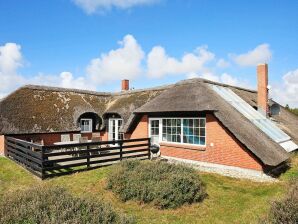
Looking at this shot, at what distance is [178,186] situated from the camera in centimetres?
874

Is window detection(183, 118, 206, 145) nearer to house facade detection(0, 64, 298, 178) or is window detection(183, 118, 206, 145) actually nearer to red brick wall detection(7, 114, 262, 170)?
house facade detection(0, 64, 298, 178)

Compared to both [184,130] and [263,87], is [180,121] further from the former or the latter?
[263,87]

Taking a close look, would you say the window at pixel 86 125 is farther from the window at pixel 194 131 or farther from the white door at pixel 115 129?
the window at pixel 194 131

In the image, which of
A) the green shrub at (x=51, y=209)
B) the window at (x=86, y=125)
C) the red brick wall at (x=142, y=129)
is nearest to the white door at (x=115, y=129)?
the window at (x=86, y=125)

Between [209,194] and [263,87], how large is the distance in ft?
35.7

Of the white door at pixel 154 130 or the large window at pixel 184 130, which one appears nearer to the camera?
the large window at pixel 184 130

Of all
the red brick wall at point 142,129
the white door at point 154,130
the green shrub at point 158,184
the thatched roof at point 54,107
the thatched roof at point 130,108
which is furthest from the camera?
the thatched roof at point 54,107

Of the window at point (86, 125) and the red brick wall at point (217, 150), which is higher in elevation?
the window at point (86, 125)

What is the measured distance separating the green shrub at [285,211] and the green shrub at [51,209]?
338cm

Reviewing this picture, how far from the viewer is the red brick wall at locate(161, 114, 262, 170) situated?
478 inches

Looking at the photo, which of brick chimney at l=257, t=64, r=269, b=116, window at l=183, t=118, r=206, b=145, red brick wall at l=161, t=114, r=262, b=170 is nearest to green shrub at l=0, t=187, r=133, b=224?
red brick wall at l=161, t=114, r=262, b=170

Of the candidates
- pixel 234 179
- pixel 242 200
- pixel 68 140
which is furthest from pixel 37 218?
pixel 68 140

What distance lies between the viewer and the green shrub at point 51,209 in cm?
480

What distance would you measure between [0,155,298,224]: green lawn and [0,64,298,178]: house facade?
1.38 meters
